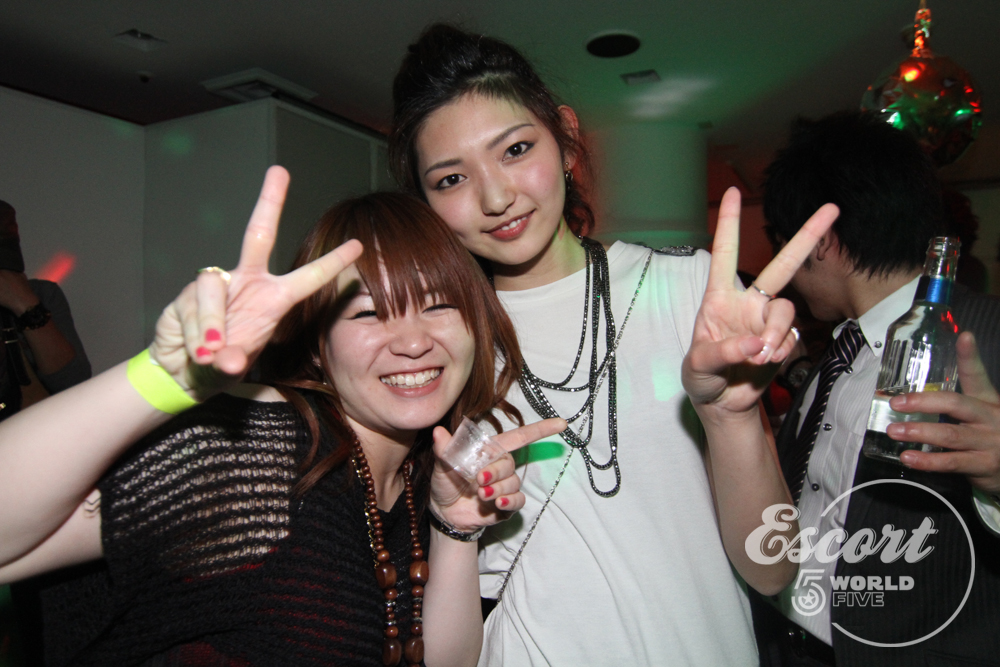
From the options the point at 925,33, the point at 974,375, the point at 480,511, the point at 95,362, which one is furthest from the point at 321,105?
the point at 974,375

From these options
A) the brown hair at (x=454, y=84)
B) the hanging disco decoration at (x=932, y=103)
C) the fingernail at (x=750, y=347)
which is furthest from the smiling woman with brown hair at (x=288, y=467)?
the hanging disco decoration at (x=932, y=103)

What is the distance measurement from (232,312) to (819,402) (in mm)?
1612

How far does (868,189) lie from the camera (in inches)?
71.0

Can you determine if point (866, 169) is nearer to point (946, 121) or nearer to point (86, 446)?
point (946, 121)

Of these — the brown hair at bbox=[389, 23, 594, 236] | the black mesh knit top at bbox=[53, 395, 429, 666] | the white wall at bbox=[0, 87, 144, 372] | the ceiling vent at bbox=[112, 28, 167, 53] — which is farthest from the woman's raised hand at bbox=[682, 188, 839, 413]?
the white wall at bbox=[0, 87, 144, 372]

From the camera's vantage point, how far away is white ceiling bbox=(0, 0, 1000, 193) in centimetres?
366

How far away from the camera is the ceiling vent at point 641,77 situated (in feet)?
15.6

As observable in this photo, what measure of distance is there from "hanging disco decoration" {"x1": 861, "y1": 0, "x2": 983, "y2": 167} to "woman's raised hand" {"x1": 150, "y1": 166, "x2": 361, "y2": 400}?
2.31 m

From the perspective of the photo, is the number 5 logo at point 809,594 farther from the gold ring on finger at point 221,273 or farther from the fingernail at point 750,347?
the gold ring on finger at point 221,273

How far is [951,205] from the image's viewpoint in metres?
2.62

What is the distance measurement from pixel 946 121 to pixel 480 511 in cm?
233

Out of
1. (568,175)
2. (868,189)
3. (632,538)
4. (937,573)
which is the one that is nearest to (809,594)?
(937,573)

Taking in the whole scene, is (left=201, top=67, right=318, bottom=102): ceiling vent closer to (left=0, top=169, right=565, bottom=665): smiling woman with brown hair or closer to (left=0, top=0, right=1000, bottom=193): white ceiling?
(left=0, top=0, right=1000, bottom=193): white ceiling

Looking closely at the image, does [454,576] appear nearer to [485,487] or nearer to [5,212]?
[485,487]
